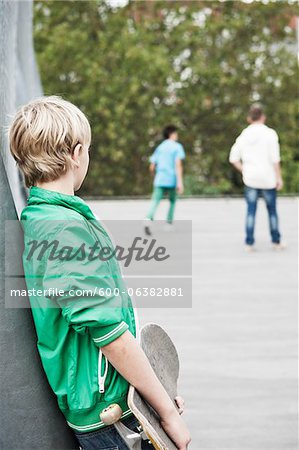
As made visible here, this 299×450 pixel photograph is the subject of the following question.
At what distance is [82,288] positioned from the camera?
2.23 m

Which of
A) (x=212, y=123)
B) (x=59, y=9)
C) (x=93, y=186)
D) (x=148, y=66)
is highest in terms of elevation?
(x=59, y=9)

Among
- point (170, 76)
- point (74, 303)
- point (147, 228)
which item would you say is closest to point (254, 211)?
point (147, 228)

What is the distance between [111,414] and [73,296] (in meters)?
0.35

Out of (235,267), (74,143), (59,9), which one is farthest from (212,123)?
(74,143)

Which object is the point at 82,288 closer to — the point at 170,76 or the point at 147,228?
the point at 147,228

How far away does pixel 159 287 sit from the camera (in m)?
8.77

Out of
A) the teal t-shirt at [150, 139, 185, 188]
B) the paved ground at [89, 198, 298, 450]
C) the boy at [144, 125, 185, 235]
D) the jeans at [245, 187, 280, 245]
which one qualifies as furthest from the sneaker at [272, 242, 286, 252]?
the teal t-shirt at [150, 139, 185, 188]

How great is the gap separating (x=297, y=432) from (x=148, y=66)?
22821 millimetres

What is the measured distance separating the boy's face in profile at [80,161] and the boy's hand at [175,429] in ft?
2.24

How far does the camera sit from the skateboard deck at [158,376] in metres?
2.31

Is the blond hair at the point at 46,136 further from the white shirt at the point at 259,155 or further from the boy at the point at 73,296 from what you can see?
the white shirt at the point at 259,155

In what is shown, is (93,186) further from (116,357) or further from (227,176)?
(116,357)

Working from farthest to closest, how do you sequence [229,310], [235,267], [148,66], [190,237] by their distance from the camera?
1. [148,66]
2. [190,237]
3. [235,267]
4. [229,310]

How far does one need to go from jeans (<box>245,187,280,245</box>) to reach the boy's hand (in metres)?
8.99
